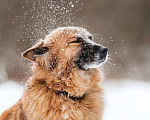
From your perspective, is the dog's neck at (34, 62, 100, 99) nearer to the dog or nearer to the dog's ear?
the dog

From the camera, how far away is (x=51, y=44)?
3365 millimetres

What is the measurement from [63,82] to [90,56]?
2.32 ft

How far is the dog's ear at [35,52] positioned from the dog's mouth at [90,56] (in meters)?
0.68

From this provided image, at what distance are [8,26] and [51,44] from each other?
8.79 m

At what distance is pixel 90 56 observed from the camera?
10.6 ft

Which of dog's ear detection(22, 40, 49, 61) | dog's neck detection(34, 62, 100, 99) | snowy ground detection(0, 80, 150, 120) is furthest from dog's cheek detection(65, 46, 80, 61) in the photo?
snowy ground detection(0, 80, 150, 120)

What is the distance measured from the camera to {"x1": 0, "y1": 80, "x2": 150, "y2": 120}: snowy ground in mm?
5419

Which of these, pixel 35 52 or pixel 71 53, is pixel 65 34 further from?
pixel 35 52

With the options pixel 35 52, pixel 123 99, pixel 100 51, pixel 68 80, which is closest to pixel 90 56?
pixel 100 51

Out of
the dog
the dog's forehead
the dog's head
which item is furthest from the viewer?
the dog's forehead

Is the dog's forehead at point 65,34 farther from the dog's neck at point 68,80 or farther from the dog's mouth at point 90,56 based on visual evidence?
the dog's neck at point 68,80

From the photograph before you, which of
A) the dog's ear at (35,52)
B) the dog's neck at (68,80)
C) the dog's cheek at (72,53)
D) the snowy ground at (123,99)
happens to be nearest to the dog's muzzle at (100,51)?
the dog's cheek at (72,53)

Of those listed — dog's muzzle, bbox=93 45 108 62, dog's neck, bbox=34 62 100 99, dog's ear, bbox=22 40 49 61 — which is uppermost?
dog's muzzle, bbox=93 45 108 62

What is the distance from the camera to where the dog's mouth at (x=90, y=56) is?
324cm
